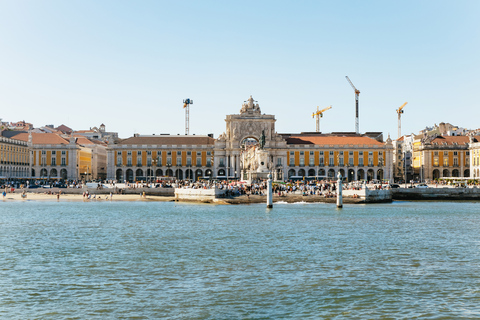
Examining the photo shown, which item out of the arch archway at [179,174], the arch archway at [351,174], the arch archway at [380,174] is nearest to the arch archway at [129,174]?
the arch archway at [179,174]

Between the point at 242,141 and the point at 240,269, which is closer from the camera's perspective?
the point at 240,269

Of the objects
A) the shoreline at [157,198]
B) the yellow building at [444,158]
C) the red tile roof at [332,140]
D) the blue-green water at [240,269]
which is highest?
the red tile roof at [332,140]

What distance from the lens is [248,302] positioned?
19.4 m

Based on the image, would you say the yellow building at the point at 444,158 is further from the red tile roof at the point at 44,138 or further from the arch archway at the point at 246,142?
the red tile roof at the point at 44,138

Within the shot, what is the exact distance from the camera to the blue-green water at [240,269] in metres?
18.7

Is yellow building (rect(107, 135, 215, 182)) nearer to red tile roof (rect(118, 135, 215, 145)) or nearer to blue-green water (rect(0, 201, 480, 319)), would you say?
red tile roof (rect(118, 135, 215, 145))

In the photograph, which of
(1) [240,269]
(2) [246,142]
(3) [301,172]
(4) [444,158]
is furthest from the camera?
(2) [246,142]

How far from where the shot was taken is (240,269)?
24.4 m

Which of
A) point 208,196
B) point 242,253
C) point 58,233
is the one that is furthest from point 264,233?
point 208,196

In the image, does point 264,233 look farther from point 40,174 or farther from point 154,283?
point 40,174

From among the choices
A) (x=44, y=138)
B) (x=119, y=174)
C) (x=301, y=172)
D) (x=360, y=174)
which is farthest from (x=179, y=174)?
(x=360, y=174)

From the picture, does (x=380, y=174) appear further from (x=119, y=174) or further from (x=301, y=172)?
(x=119, y=174)

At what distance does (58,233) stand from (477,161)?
8700cm

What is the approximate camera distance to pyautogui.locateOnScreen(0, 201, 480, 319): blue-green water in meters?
18.7
